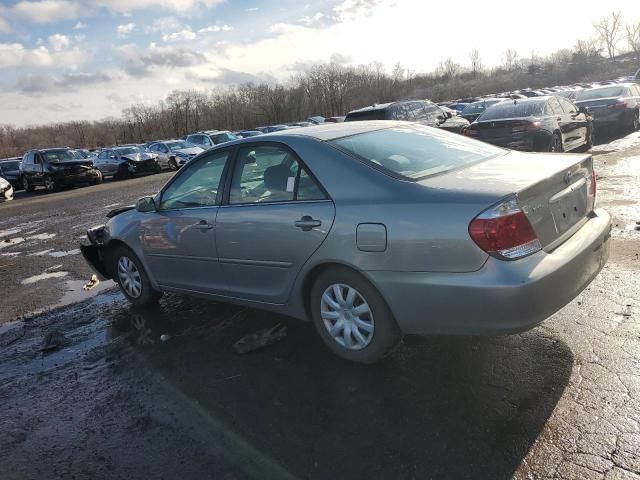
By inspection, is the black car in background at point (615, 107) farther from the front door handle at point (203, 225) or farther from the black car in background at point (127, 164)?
the black car in background at point (127, 164)

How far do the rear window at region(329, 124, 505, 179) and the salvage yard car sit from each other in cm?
2

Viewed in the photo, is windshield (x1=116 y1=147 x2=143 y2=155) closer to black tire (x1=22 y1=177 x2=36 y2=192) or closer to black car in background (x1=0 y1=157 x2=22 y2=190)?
black tire (x1=22 y1=177 x2=36 y2=192)

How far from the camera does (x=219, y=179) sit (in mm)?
4527

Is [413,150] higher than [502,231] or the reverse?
higher

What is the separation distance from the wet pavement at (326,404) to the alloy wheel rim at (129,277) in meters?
0.69

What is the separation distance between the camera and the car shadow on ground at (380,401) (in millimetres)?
2702

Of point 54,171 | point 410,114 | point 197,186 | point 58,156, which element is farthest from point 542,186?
point 58,156

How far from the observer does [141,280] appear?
5492mm

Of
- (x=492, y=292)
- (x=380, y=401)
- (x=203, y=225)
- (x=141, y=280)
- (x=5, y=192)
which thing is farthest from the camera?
(x=5, y=192)

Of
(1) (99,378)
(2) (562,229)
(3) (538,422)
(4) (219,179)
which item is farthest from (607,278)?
(1) (99,378)

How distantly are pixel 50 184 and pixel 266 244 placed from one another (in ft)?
73.9

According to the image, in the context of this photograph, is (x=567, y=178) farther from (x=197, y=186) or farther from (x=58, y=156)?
(x=58, y=156)

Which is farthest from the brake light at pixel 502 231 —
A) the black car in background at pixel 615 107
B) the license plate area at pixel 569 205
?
the black car in background at pixel 615 107

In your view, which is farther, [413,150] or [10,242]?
[10,242]
